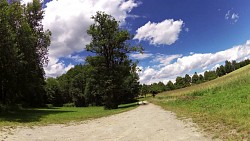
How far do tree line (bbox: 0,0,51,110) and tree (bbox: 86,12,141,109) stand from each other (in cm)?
792

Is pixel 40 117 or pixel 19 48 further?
pixel 19 48

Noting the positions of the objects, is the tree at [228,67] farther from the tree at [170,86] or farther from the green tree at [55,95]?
the green tree at [55,95]

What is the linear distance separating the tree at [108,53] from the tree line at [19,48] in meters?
7.92

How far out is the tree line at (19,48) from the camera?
30.2 meters

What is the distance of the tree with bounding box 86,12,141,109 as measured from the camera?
161ft

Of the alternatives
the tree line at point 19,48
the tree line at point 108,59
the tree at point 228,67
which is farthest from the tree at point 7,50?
the tree at point 228,67

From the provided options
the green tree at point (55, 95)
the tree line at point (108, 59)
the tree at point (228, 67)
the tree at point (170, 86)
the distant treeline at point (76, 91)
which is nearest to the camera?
the tree line at point (108, 59)

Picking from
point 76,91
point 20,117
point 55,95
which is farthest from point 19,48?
point 55,95

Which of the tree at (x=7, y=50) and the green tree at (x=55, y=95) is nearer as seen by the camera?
the tree at (x=7, y=50)

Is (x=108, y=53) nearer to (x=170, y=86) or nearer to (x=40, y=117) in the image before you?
(x=40, y=117)

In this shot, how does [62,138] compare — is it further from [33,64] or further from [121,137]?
[33,64]

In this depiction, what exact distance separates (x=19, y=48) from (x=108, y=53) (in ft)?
57.4

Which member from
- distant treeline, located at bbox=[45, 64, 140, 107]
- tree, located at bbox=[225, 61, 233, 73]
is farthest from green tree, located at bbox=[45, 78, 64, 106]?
tree, located at bbox=[225, 61, 233, 73]

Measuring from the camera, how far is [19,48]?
3609 centimetres
